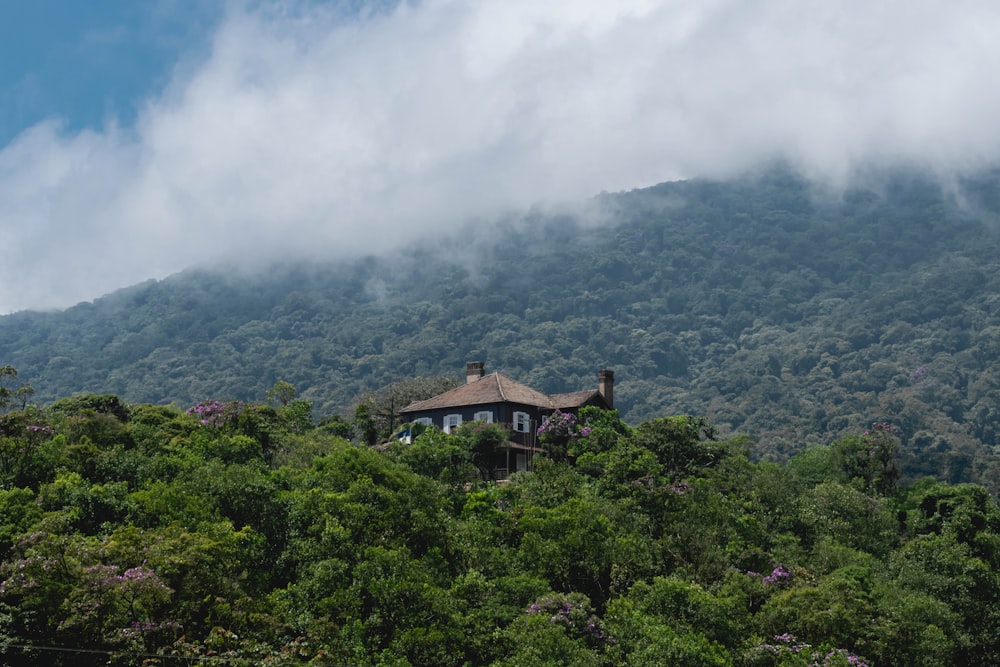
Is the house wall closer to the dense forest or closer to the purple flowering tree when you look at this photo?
the purple flowering tree

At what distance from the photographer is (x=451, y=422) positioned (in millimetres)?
72125

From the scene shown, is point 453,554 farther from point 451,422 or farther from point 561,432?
point 451,422

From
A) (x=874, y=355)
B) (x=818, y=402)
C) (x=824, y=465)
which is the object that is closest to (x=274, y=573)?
(x=824, y=465)

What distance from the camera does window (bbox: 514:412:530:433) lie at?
70.2 meters

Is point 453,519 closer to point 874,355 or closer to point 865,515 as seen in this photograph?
point 865,515

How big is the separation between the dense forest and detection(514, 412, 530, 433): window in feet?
18.9

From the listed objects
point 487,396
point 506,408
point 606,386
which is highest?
point 487,396

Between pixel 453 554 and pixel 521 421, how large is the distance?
23.9 meters

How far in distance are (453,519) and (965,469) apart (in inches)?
3172

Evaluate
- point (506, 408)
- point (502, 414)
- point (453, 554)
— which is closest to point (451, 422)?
point (502, 414)

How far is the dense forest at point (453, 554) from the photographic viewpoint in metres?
37.5

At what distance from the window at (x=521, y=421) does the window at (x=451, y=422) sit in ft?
12.1

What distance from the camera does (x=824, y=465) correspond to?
69750mm

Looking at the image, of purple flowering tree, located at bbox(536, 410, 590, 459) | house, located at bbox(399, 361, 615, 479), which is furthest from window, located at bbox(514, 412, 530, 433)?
purple flowering tree, located at bbox(536, 410, 590, 459)
